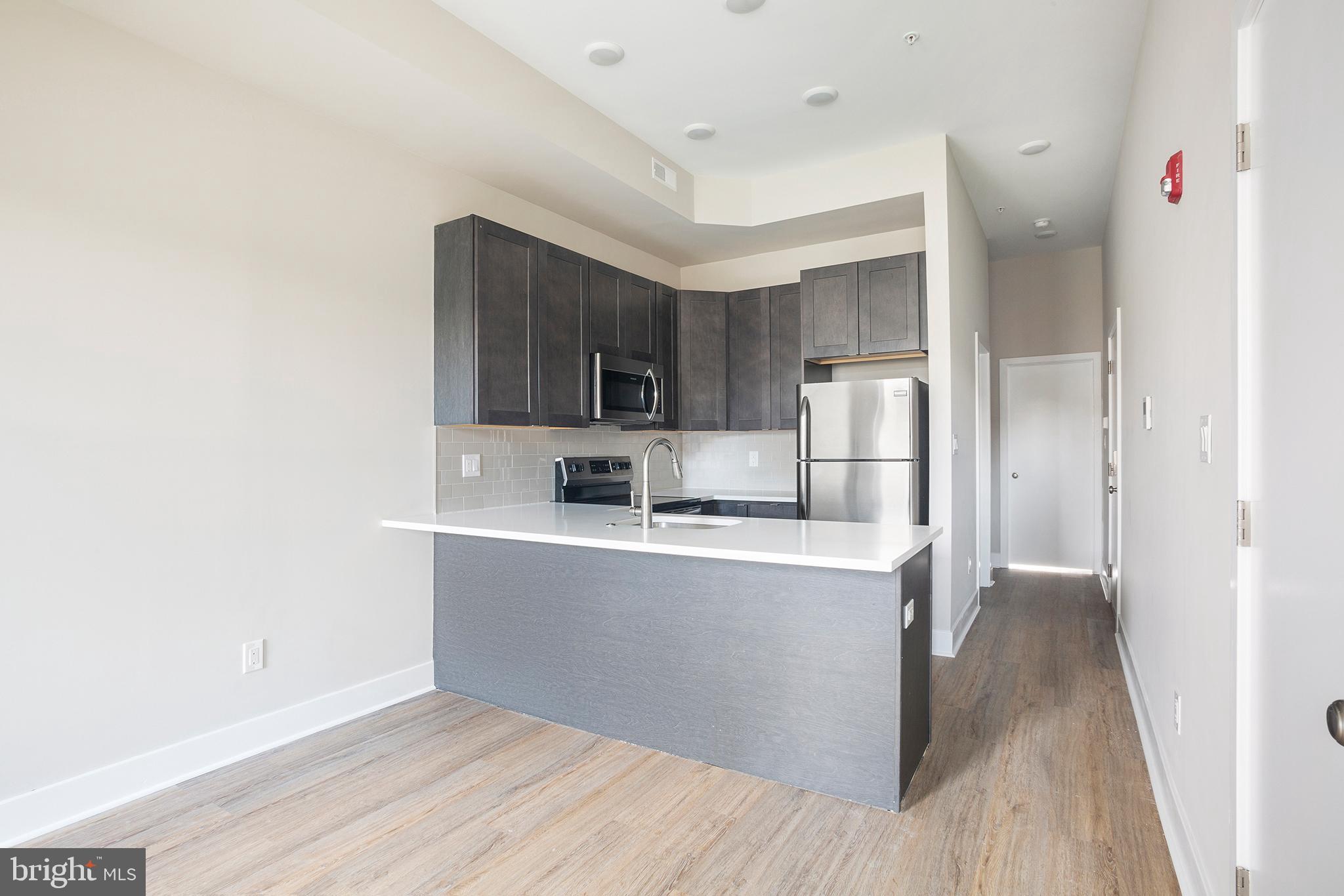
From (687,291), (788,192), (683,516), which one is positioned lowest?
(683,516)

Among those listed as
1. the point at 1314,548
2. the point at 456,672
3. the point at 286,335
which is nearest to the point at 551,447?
the point at 456,672

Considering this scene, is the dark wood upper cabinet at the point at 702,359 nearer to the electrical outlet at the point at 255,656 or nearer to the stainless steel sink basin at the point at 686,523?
the stainless steel sink basin at the point at 686,523

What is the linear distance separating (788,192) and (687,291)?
941 mm

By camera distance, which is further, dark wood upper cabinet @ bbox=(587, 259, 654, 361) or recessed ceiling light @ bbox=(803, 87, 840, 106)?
dark wood upper cabinet @ bbox=(587, 259, 654, 361)

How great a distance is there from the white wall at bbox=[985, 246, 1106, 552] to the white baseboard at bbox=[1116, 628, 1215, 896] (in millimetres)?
3778

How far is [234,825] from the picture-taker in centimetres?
214

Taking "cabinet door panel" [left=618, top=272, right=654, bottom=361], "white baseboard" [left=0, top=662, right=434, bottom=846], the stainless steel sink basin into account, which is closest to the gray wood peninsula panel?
the stainless steel sink basin

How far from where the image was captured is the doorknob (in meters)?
0.84

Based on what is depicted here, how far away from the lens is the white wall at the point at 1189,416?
1.45m

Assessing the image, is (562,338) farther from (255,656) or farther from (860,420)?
(255,656)

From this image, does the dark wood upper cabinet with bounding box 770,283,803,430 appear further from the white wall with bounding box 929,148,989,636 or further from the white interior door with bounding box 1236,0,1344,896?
the white interior door with bounding box 1236,0,1344,896

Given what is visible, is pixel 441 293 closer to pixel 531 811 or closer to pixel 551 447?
pixel 551 447

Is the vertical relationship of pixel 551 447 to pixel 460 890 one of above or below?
above

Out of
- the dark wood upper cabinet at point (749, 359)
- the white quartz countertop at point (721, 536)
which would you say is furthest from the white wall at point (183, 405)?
the dark wood upper cabinet at point (749, 359)
